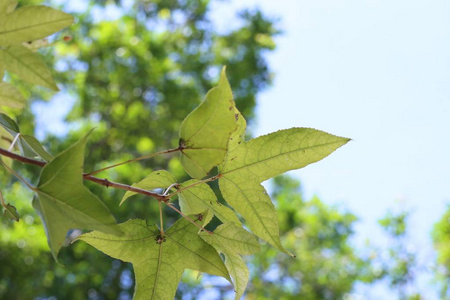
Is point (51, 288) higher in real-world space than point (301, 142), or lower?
higher

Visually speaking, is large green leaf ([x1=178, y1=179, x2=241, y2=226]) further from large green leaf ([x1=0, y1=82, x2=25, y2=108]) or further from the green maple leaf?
large green leaf ([x1=0, y1=82, x2=25, y2=108])

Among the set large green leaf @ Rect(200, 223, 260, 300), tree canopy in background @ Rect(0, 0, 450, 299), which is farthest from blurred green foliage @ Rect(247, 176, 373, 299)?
large green leaf @ Rect(200, 223, 260, 300)

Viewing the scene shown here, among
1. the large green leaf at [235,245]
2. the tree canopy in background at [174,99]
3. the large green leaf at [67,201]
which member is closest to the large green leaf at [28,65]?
the large green leaf at [67,201]

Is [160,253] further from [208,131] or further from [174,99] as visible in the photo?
[174,99]

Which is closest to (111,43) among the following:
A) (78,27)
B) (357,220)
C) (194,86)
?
(78,27)

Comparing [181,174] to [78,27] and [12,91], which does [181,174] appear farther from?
[12,91]

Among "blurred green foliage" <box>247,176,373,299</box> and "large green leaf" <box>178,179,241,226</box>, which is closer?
"large green leaf" <box>178,179,241,226</box>

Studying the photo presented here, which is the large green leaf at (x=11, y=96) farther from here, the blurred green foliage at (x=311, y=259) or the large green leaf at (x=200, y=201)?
the blurred green foliage at (x=311, y=259)
